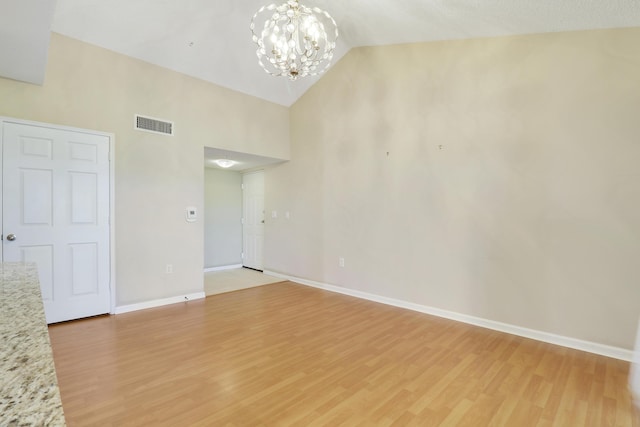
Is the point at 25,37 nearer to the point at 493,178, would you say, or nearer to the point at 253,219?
the point at 493,178

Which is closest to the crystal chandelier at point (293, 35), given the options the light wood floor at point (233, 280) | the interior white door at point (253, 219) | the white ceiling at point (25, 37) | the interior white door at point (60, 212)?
the white ceiling at point (25, 37)

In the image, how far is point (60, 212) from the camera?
360 cm

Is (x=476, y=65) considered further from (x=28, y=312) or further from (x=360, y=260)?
(x=28, y=312)

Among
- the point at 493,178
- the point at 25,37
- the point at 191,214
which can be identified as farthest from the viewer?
the point at 191,214

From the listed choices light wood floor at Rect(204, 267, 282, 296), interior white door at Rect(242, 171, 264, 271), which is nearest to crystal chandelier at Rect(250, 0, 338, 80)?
light wood floor at Rect(204, 267, 282, 296)

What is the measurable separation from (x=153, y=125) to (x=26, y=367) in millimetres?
4201

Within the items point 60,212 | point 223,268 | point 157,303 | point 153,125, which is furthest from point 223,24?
point 223,268

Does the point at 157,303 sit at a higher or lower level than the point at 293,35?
lower

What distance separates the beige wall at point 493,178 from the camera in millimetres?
2951

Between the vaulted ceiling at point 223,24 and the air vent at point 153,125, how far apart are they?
2.54 ft

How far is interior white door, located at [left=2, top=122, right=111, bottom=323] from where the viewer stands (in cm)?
332

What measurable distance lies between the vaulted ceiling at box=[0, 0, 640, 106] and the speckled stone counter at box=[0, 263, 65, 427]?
2308mm

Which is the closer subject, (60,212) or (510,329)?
(510,329)

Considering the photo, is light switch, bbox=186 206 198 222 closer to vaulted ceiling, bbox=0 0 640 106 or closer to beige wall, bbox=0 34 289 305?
beige wall, bbox=0 34 289 305
